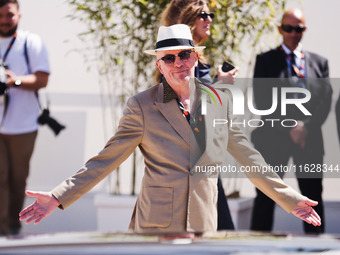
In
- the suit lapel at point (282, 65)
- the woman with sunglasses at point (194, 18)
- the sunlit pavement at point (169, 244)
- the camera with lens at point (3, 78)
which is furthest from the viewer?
the camera with lens at point (3, 78)

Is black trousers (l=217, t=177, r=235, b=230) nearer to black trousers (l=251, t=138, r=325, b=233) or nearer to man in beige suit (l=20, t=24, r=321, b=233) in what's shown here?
man in beige suit (l=20, t=24, r=321, b=233)

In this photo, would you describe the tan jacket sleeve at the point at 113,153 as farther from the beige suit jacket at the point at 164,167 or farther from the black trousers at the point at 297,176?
the black trousers at the point at 297,176

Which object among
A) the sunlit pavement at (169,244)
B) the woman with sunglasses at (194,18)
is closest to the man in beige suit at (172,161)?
the woman with sunglasses at (194,18)

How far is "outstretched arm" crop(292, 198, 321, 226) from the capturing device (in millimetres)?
3389

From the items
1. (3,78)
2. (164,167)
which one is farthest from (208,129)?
(3,78)

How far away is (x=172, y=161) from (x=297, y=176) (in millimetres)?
2383

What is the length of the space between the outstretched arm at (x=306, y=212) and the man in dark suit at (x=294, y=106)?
2022mm

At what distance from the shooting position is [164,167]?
3.33 m

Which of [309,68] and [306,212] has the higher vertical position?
[309,68]

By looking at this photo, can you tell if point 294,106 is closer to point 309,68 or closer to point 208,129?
point 309,68

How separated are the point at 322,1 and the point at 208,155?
4.19 metres

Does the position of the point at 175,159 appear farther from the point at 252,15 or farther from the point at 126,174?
the point at 126,174

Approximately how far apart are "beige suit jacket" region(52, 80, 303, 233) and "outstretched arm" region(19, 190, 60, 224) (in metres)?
0.17

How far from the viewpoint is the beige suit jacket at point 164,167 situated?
3.31 meters
